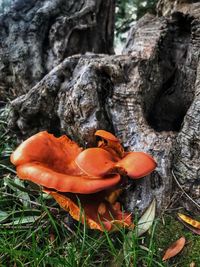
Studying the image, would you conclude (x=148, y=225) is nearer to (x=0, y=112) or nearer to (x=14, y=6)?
(x=0, y=112)

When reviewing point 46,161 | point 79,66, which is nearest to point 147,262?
point 46,161

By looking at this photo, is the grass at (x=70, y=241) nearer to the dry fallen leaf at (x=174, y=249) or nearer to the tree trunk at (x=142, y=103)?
the dry fallen leaf at (x=174, y=249)

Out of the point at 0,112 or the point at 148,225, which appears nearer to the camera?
the point at 148,225

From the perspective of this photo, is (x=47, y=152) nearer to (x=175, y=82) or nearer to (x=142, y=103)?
(x=142, y=103)

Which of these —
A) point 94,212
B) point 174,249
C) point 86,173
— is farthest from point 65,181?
point 174,249

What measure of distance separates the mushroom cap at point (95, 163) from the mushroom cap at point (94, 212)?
17cm

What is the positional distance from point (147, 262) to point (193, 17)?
5.96 feet

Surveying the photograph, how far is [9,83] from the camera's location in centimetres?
396

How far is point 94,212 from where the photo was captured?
2350 millimetres

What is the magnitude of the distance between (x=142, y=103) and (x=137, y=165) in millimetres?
650

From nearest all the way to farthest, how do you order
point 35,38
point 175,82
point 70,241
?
point 70,241 → point 175,82 → point 35,38

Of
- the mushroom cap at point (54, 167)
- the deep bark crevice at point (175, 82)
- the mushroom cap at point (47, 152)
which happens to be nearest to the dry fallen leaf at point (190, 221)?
the mushroom cap at point (54, 167)

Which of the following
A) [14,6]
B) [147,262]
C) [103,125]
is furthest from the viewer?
[14,6]

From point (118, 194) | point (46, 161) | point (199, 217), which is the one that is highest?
point (46, 161)
